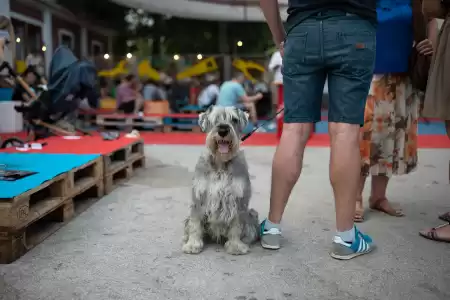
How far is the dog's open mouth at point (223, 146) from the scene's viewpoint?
2213 millimetres

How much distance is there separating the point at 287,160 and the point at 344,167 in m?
0.28

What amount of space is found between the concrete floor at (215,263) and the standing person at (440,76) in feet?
1.69

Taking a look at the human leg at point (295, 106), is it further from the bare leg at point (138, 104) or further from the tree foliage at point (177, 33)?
the tree foliage at point (177, 33)

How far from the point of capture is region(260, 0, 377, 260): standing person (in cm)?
203

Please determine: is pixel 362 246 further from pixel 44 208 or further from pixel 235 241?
pixel 44 208

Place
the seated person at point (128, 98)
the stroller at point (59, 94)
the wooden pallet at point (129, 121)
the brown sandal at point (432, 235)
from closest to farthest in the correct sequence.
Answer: the brown sandal at point (432, 235), the stroller at point (59, 94), the wooden pallet at point (129, 121), the seated person at point (128, 98)

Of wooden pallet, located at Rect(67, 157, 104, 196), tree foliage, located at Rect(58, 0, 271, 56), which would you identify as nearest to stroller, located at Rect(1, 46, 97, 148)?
wooden pallet, located at Rect(67, 157, 104, 196)

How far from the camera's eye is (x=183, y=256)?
85.5 inches

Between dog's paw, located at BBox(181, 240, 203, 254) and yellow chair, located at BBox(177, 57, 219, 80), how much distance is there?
10.7 meters

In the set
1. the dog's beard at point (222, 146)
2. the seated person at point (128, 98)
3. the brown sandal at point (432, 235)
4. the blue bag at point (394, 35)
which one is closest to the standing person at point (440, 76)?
the brown sandal at point (432, 235)

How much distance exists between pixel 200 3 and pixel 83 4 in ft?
10.8

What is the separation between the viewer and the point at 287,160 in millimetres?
2217

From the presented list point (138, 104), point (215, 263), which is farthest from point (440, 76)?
point (138, 104)

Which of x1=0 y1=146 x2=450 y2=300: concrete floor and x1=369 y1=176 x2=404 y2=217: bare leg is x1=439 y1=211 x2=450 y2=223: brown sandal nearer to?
x1=0 y1=146 x2=450 y2=300: concrete floor
